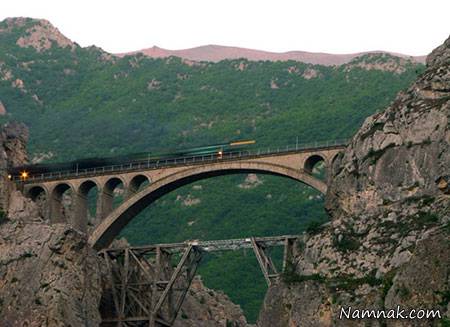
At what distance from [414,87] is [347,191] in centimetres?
1202

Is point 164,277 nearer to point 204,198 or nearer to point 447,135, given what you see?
point 447,135

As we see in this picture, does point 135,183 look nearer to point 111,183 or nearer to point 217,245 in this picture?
point 111,183

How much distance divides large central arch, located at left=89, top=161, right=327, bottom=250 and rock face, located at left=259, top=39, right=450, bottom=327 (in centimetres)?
1132

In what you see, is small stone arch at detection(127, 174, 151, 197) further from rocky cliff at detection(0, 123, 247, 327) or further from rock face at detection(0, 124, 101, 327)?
rock face at detection(0, 124, 101, 327)

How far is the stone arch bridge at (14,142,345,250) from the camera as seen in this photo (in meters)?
113

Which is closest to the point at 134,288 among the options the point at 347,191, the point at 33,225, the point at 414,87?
the point at 33,225

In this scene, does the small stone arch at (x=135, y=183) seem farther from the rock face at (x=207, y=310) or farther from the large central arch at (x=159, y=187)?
the rock face at (x=207, y=310)

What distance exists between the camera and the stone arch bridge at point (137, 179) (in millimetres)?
112938

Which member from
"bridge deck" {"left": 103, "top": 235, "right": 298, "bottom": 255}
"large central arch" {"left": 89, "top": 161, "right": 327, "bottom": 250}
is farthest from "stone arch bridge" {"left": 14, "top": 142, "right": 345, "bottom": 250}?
"bridge deck" {"left": 103, "top": 235, "right": 298, "bottom": 255}

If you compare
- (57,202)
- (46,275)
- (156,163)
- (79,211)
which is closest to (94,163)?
(57,202)

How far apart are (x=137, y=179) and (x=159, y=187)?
429 cm

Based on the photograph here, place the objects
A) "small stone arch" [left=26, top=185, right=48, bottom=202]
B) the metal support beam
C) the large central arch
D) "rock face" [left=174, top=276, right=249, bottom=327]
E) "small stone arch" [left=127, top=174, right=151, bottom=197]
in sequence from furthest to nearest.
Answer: "rock face" [left=174, top=276, right=249, bottom=327]
"small stone arch" [left=26, top=185, right=48, bottom=202]
"small stone arch" [left=127, top=174, right=151, bottom=197]
the large central arch
the metal support beam

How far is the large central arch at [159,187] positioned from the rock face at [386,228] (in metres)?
11.3

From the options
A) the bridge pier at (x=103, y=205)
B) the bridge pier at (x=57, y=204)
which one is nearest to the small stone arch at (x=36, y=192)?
the bridge pier at (x=57, y=204)
